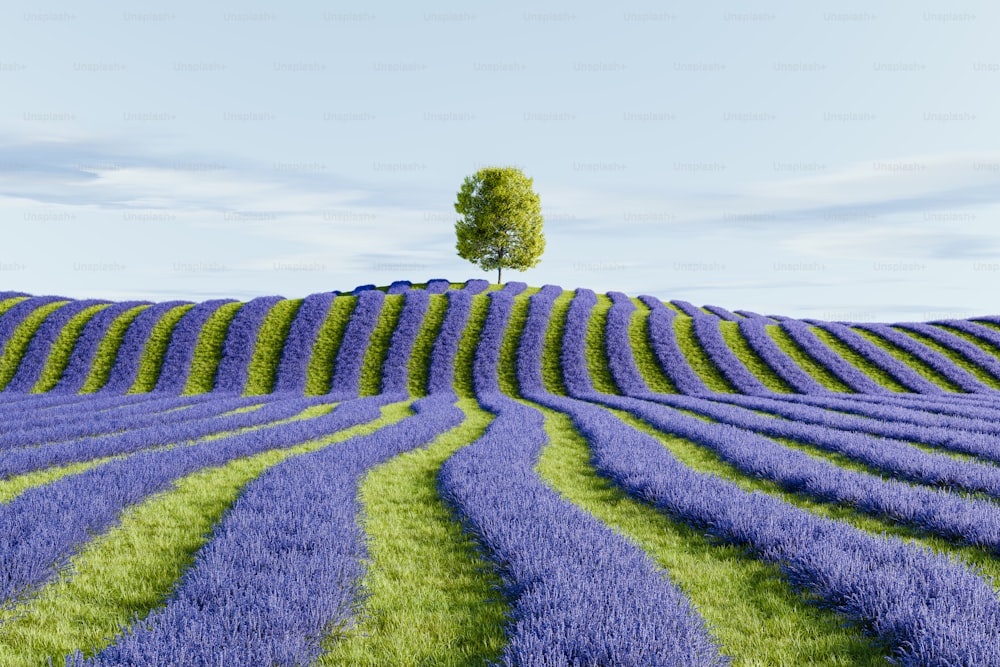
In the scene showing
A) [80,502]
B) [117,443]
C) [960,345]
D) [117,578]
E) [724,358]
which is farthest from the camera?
[960,345]

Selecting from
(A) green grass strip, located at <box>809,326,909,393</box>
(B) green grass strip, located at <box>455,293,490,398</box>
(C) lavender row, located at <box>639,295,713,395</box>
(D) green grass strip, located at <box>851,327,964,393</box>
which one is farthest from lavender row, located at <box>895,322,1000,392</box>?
(B) green grass strip, located at <box>455,293,490,398</box>

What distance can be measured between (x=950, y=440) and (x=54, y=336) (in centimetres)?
3263

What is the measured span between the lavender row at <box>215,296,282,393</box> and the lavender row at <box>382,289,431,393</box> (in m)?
5.87

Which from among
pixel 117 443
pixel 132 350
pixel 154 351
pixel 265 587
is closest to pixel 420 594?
pixel 265 587

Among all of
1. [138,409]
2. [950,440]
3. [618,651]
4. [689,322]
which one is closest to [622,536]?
[618,651]

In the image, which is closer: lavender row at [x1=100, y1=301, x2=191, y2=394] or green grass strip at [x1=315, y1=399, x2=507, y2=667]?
green grass strip at [x1=315, y1=399, x2=507, y2=667]

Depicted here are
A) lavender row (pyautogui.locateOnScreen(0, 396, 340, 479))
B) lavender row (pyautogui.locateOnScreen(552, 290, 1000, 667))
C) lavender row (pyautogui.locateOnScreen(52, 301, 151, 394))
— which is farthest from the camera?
lavender row (pyautogui.locateOnScreen(52, 301, 151, 394))

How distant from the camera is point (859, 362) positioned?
86.0 ft

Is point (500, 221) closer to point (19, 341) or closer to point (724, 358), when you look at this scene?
point (724, 358)

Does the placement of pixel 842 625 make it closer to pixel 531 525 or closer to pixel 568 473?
pixel 531 525

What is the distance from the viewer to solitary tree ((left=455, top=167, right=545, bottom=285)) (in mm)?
52469

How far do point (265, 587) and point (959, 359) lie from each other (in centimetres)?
3183

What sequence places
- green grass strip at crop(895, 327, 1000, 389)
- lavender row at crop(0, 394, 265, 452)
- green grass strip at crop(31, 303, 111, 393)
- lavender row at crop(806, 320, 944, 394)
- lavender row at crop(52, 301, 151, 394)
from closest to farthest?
lavender row at crop(0, 394, 265, 452) → lavender row at crop(52, 301, 151, 394) → green grass strip at crop(31, 303, 111, 393) → lavender row at crop(806, 320, 944, 394) → green grass strip at crop(895, 327, 1000, 389)

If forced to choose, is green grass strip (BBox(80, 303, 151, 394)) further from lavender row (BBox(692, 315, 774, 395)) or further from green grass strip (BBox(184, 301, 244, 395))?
lavender row (BBox(692, 315, 774, 395))
